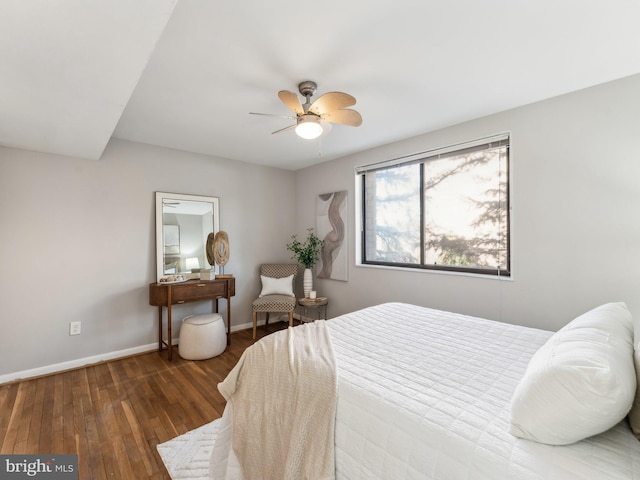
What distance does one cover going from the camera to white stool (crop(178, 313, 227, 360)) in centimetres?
324

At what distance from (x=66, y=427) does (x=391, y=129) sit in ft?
11.8

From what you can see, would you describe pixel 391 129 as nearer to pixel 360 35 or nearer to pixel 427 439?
pixel 360 35

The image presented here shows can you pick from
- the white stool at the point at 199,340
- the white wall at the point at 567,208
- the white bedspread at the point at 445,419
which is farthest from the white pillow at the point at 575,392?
the white stool at the point at 199,340

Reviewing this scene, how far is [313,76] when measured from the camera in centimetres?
204

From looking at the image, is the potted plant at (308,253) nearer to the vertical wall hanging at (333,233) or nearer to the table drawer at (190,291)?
the vertical wall hanging at (333,233)

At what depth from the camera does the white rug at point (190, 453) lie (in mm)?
1677

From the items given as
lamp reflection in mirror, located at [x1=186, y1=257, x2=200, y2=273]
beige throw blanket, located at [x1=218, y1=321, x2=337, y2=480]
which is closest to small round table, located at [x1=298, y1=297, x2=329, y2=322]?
lamp reflection in mirror, located at [x1=186, y1=257, x2=200, y2=273]

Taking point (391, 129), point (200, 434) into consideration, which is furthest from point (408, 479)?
point (391, 129)

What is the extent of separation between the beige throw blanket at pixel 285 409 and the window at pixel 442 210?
1.97m

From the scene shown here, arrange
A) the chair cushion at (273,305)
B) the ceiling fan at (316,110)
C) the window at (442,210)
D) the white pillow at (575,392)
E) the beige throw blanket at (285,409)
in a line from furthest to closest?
the chair cushion at (273,305) → the window at (442,210) → the ceiling fan at (316,110) → the beige throw blanket at (285,409) → the white pillow at (575,392)

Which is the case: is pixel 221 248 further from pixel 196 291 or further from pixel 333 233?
pixel 333 233

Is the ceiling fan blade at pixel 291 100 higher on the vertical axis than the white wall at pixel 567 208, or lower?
higher

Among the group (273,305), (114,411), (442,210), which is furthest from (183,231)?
(442,210)

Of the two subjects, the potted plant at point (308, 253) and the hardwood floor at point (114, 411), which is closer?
the hardwood floor at point (114, 411)
